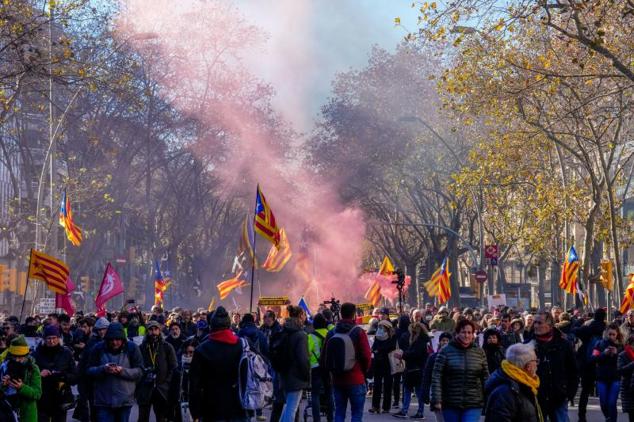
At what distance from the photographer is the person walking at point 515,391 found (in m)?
7.71

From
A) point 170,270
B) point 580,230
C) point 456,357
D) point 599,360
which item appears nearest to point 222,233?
point 170,270

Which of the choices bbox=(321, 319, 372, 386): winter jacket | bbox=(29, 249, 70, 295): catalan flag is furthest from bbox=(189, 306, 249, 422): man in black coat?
bbox=(29, 249, 70, 295): catalan flag

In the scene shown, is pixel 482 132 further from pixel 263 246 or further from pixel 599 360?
pixel 599 360

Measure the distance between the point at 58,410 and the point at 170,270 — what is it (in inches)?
1687

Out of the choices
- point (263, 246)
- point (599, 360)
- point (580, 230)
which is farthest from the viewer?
point (580, 230)

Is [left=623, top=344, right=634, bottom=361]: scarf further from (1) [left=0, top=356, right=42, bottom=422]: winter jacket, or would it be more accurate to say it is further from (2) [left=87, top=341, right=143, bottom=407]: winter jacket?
(1) [left=0, top=356, right=42, bottom=422]: winter jacket

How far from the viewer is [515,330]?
60.6ft

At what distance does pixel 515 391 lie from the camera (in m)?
7.76

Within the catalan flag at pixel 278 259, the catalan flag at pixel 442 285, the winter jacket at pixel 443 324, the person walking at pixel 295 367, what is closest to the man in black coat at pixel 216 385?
the person walking at pixel 295 367

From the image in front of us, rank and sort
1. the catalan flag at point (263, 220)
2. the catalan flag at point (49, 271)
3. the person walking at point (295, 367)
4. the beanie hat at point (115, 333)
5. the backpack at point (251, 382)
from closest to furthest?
the backpack at point (251, 382)
the beanie hat at point (115, 333)
the person walking at point (295, 367)
the catalan flag at point (49, 271)
the catalan flag at point (263, 220)

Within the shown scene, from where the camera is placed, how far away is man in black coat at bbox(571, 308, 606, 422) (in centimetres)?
1642

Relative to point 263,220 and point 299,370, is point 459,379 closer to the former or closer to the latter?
point 299,370

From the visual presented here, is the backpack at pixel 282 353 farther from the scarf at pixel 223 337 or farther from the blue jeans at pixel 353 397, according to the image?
the scarf at pixel 223 337

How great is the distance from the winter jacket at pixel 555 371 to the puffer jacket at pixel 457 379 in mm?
1843
